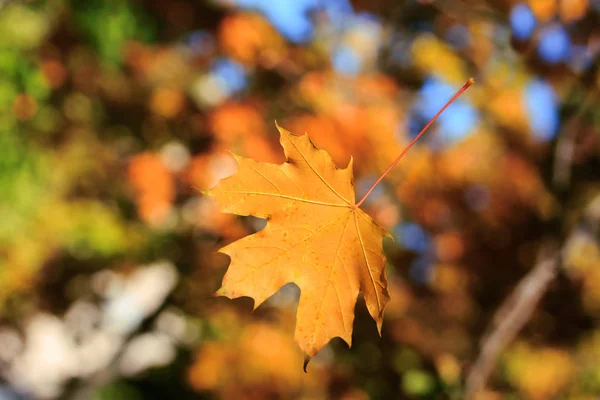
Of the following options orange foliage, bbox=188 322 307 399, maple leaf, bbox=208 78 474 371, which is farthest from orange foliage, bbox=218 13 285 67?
maple leaf, bbox=208 78 474 371

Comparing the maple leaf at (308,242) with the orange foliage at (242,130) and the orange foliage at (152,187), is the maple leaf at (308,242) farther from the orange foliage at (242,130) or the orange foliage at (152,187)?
the orange foliage at (152,187)

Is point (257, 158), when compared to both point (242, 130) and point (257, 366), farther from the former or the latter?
point (257, 366)

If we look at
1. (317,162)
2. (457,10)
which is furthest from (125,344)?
(317,162)

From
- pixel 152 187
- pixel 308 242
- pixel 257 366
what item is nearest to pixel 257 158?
pixel 152 187

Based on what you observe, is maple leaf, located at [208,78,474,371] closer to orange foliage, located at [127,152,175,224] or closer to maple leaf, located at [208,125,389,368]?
maple leaf, located at [208,125,389,368]

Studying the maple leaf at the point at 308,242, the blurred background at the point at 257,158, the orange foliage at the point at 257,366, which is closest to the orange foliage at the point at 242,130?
the blurred background at the point at 257,158

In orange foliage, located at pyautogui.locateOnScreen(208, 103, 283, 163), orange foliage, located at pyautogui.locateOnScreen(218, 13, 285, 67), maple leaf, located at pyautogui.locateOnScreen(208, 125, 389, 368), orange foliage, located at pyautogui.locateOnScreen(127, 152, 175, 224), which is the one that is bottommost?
orange foliage, located at pyautogui.locateOnScreen(127, 152, 175, 224)

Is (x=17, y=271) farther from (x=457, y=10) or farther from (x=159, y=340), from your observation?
(x=457, y=10)
